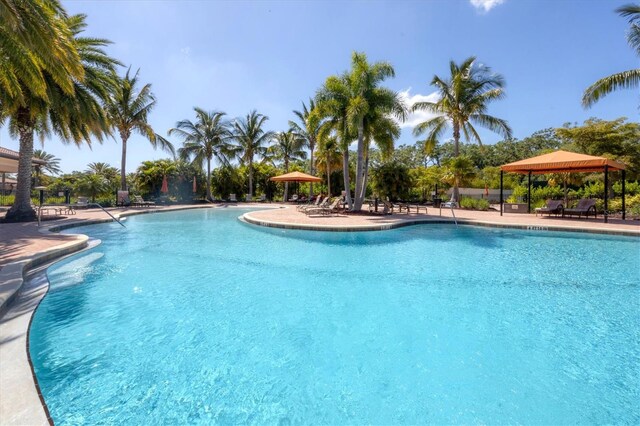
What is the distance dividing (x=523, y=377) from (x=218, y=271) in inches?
233

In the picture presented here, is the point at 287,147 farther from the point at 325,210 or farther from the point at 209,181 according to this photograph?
the point at 325,210

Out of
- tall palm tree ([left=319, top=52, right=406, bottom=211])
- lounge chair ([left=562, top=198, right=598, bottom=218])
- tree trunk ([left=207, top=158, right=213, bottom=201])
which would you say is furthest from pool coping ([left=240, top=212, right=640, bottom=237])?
tree trunk ([left=207, top=158, right=213, bottom=201])

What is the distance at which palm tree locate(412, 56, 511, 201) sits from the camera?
21344 mm

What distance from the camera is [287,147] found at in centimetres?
3297

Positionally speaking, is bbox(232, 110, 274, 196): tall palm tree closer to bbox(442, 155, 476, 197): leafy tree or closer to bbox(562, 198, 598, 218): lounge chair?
bbox(442, 155, 476, 197): leafy tree

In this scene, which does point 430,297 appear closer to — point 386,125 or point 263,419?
point 263,419

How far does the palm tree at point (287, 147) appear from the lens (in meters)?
32.2

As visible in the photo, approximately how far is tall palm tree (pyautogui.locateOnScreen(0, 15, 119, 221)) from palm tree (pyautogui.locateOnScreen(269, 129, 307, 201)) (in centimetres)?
1813

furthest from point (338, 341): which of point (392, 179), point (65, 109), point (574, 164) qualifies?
point (392, 179)

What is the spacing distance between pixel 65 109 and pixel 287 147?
21421 mm

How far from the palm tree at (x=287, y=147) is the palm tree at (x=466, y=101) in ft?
43.8

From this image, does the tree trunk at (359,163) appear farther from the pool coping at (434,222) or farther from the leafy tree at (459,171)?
the leafy tree at (459,171)

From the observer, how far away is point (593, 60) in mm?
15297

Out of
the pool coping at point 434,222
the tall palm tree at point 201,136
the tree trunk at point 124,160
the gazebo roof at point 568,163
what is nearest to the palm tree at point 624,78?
the gazebo roof at point 568,163
